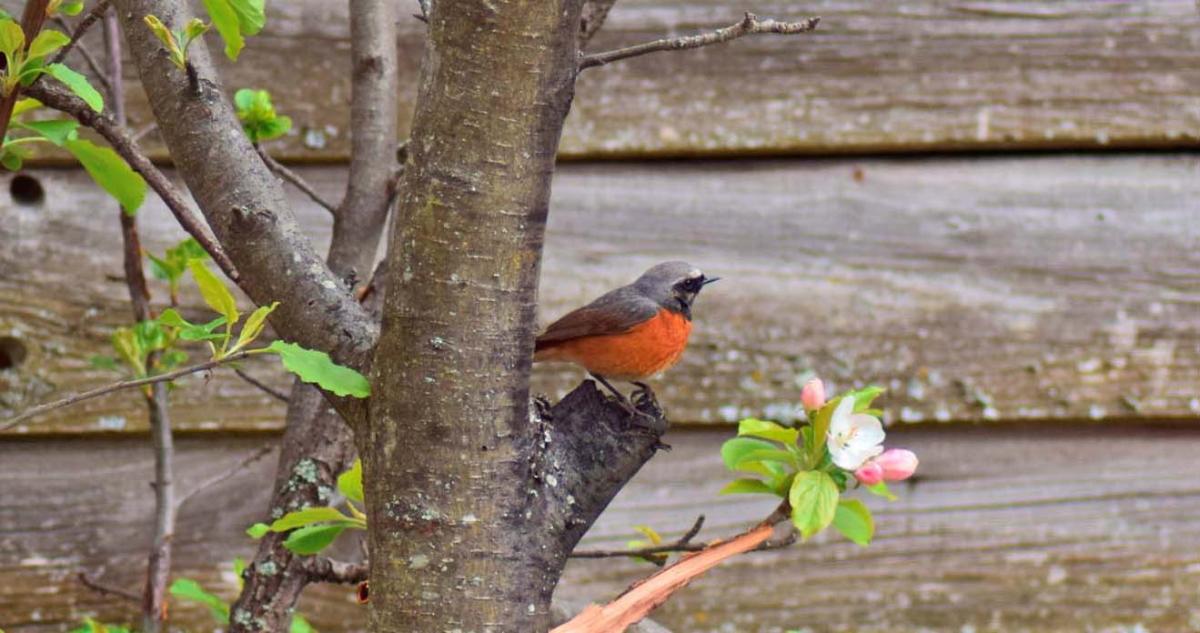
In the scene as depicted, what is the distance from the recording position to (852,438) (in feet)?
3.65

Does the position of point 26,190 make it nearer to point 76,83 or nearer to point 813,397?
point 76,83

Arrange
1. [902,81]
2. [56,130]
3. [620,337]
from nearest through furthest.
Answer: [56,130]
[620,337]
[902,81]

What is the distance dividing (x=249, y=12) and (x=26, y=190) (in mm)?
1197

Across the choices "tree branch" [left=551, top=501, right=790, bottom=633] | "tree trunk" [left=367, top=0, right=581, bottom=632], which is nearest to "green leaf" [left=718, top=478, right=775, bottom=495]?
"tree branch" [left=551, top=501, right=790, bottom=633]

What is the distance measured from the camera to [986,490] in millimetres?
2211

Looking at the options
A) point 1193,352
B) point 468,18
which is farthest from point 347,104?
point 1193,352

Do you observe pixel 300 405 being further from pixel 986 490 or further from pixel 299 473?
pixel 986 490

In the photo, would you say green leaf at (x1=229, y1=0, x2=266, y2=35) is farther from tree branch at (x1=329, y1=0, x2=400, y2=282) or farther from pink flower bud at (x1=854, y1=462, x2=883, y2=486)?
pink flower bud at (x1=854, y1=462, x2=883, y2=486)

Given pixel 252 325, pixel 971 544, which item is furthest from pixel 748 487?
pixel 971 544

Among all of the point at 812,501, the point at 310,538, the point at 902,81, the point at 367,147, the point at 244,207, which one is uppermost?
the point at 902,81

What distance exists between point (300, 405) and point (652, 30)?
944 millimetres

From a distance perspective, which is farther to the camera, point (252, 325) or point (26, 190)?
point (26, 190)

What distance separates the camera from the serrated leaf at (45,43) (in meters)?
0.99

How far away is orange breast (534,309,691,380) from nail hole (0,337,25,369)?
95 centimetres
